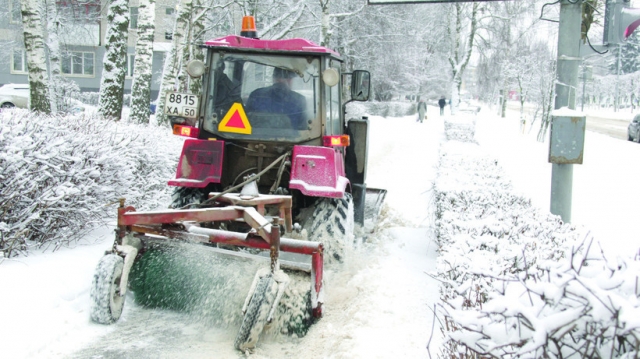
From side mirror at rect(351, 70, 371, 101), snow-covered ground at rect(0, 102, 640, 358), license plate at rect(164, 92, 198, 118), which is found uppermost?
side mirror at rect(351, 70, 371, 101)

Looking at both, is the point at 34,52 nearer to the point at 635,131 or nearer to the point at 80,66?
the point at 635,131

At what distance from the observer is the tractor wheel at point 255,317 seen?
3.61 m

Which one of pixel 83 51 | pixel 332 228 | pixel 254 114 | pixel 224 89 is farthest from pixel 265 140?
pixel 83 51

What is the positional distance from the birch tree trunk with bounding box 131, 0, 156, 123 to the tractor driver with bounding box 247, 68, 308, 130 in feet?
21.2

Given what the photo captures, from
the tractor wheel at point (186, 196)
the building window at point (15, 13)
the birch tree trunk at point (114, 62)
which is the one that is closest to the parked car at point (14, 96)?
the building window at point (15, 13)

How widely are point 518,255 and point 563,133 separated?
213 centimetres

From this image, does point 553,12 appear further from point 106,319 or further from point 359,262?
point 106,319

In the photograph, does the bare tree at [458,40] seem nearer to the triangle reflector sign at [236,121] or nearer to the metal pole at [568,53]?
the metal pole at [568,53]

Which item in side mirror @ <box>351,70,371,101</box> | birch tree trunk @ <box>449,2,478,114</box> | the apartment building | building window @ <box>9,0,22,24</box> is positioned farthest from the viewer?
the apartment building

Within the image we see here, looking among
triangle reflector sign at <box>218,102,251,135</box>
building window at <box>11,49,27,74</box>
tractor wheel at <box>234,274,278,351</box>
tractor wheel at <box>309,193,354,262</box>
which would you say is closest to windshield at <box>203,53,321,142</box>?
triangle reflector sign at <box>218,102,251,135</box>

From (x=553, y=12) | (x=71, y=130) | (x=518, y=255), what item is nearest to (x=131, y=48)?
(x=553, y=12)

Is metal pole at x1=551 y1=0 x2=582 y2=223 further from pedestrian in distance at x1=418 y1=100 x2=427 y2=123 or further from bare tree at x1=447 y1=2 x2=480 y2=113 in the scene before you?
pedestrian in distance at x1=418 y1=100 x2=427 y2=123

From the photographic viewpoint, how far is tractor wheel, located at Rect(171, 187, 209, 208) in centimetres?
539

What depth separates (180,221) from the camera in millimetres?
4125
